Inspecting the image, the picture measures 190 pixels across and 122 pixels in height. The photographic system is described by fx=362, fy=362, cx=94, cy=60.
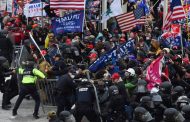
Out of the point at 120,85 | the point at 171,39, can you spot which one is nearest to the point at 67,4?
the point at 171,39

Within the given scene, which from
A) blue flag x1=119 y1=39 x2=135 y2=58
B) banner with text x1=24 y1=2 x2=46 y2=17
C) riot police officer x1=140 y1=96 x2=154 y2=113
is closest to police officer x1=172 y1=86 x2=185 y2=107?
riot police officer x1=140 y1=96 x2=154 y2=113

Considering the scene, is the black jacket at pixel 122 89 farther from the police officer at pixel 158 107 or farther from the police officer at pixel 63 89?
the police officer at pixel 63 89

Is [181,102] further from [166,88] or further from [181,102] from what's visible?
[166,88]

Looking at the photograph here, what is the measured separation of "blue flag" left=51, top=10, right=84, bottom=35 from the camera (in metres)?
13.9

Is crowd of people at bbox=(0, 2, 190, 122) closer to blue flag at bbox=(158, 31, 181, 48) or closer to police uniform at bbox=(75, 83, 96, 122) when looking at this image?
police uniform at bbox=(75, 83, 96, 122)

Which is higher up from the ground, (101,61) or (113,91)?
(101,61)

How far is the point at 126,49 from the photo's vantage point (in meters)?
11.5

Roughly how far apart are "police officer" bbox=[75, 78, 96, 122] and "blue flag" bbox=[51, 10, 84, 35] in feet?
17.5

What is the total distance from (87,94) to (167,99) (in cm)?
197

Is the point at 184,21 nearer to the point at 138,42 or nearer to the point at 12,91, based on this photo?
the point at 138,42

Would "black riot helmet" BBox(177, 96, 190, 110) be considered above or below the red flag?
below

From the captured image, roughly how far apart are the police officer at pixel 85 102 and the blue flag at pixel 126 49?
107 inches

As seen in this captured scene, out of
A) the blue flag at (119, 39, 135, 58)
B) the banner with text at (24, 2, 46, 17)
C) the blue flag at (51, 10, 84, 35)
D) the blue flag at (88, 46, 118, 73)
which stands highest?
the banner with text at (24, 2, 46, 17)

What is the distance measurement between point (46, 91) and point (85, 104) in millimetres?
2135
